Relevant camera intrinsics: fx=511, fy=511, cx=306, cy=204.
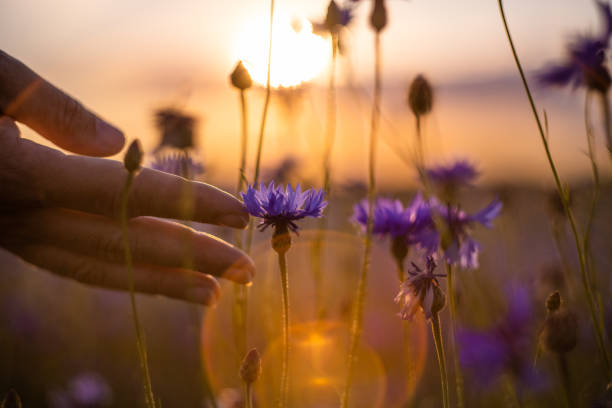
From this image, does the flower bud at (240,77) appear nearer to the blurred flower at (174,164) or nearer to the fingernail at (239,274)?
the blurred flower at (174,164)

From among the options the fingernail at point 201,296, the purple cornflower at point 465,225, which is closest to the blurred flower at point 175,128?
the fingernail at point 201,296

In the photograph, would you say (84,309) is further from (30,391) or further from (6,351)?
(30,391)

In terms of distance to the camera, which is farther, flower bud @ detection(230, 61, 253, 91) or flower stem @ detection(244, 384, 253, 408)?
flower bud @ detection(230, 61, 253, 91)

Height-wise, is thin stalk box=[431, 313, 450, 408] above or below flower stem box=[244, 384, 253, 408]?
above

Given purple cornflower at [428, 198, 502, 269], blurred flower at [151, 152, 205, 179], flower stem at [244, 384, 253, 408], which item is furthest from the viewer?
A: blurred flower at [151, 152, 205, 179]

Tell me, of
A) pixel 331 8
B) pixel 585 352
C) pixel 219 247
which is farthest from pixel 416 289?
pixel 585 352

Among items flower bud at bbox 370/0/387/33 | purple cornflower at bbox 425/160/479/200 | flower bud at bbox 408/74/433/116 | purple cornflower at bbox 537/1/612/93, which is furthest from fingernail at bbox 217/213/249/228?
purple cornflower at bbox 425/160/479/200

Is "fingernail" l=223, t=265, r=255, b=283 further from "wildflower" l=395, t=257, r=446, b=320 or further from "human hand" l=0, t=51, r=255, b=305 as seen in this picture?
"wildflower" l=395, t=257, r=446, b=320

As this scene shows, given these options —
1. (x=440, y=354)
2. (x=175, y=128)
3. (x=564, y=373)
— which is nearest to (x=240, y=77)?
(x=175, y=128)
